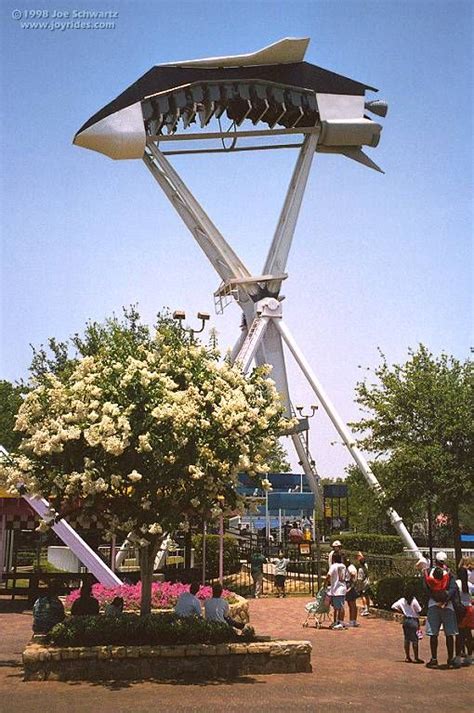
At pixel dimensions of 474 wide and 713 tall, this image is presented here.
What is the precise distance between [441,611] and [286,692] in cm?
346

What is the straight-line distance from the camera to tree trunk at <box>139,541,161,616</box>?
1288cm

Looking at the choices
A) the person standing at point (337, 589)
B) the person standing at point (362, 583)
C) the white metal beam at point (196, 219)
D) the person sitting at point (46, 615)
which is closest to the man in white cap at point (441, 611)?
the person standing at point (337, 589)

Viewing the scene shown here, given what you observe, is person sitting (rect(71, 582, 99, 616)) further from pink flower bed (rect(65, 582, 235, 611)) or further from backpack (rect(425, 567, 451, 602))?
backpack (rect(425, 567, 451, 602))

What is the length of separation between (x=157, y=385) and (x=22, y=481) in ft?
8.79

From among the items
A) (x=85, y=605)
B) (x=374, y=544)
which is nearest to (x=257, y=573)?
(x=374, y=544)

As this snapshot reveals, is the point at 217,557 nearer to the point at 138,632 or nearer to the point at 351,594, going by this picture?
Result: the point at 351,594

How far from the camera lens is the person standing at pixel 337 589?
17.8 metres

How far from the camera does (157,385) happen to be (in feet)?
40.4

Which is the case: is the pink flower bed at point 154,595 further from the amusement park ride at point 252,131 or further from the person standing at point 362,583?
the amusement park ride at point 252,131

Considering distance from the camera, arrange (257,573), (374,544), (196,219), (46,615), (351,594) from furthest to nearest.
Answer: (196,219)
(374,544)
(257,573)
(351,594)
(46,615)

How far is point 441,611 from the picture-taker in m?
12.8

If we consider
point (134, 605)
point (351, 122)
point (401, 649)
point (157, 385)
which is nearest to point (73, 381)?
point (157, 385)

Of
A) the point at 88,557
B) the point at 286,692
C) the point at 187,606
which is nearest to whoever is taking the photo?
the point at 286,692

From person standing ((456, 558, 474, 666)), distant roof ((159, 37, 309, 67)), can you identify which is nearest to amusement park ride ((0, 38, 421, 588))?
distant roof ((159, 37, 309, 67))
